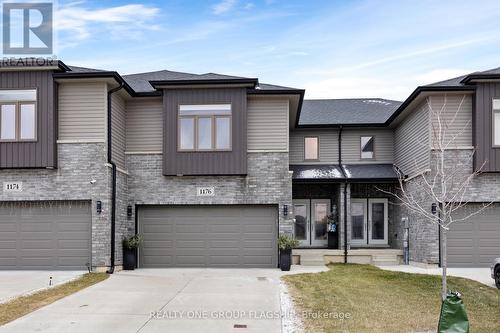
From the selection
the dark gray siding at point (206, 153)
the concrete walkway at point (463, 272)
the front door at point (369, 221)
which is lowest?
the concrete walkway at point (463, 272)

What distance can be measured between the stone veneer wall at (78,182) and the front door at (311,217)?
8406 mm

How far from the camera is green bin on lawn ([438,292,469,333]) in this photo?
6.54m

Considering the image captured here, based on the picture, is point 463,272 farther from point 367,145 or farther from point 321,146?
point 321,146

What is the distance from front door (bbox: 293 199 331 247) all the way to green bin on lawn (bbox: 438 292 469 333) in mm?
14341

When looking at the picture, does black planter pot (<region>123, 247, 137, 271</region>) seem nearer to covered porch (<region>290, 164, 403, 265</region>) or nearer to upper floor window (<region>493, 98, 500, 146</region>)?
covered porch (<region>290, 164, 403, 265</region>)

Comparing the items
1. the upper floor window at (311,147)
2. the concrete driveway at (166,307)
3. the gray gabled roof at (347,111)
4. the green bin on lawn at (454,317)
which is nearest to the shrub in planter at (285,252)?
the concrete driveway at (166,307)

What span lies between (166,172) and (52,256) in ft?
13.6

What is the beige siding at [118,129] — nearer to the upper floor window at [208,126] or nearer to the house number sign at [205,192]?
the upper floor window at [208,126]

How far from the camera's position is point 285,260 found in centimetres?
1587

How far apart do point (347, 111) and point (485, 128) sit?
7.56m

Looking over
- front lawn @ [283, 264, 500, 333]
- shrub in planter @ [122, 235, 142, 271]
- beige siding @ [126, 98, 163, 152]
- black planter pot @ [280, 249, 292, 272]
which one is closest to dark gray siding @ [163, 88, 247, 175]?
beige siding @ [126, 98, 163, 152]

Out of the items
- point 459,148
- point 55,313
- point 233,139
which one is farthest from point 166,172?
point 459,148

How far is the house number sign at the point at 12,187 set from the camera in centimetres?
1541

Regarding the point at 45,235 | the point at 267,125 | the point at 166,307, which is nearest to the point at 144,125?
the point at 267,125
